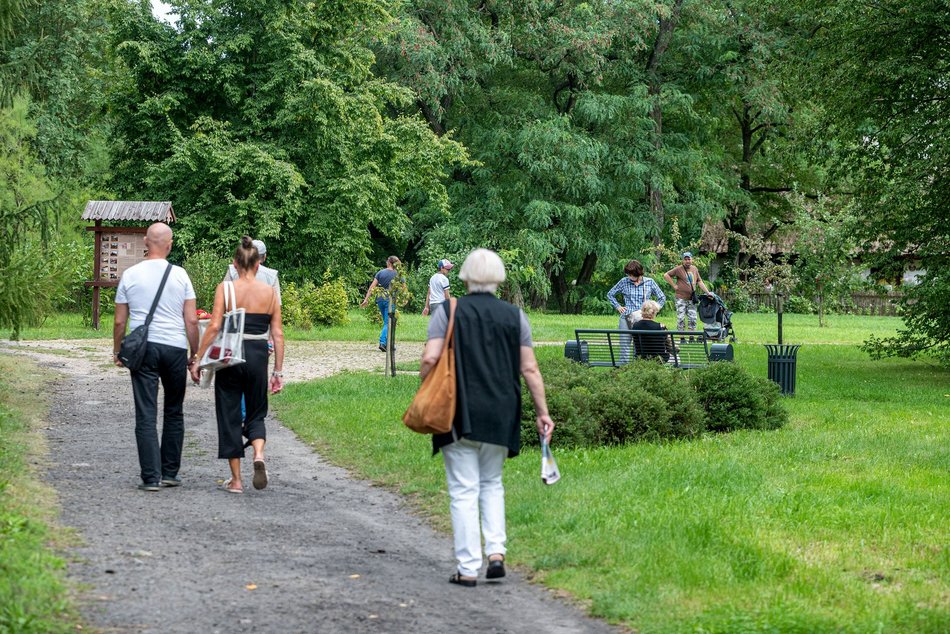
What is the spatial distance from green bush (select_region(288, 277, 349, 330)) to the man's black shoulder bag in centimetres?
2113

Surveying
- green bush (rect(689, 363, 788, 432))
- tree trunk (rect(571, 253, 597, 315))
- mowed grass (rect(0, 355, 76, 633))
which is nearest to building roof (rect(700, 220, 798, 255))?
tree trunk (rect(571, 253, 597, 315))

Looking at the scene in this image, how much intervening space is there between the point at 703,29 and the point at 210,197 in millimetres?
20836

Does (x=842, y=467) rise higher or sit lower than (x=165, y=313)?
lower

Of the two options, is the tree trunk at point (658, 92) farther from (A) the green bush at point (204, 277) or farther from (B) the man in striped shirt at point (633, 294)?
(B) the man in striped shirt at point (633, 294)

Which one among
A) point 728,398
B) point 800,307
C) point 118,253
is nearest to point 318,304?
point 118,253

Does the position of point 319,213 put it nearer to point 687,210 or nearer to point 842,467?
point 687,210

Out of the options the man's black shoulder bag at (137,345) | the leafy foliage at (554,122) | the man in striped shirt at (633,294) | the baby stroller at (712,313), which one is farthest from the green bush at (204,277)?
the man's black shoulder bag at (137,345)

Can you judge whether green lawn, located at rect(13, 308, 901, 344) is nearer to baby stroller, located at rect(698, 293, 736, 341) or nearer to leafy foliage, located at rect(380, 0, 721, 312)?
leafy foliage, located at rect(380, 0, 721, 312)

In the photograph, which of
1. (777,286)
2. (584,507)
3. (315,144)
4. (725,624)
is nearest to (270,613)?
(725,624)

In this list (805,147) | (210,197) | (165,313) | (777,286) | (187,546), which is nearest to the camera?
(187,546)

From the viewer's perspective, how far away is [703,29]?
151 feet

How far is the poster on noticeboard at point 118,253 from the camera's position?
28125mm

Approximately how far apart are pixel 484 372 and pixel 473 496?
2.25ft

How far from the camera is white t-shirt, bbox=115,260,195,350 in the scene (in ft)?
29.8
